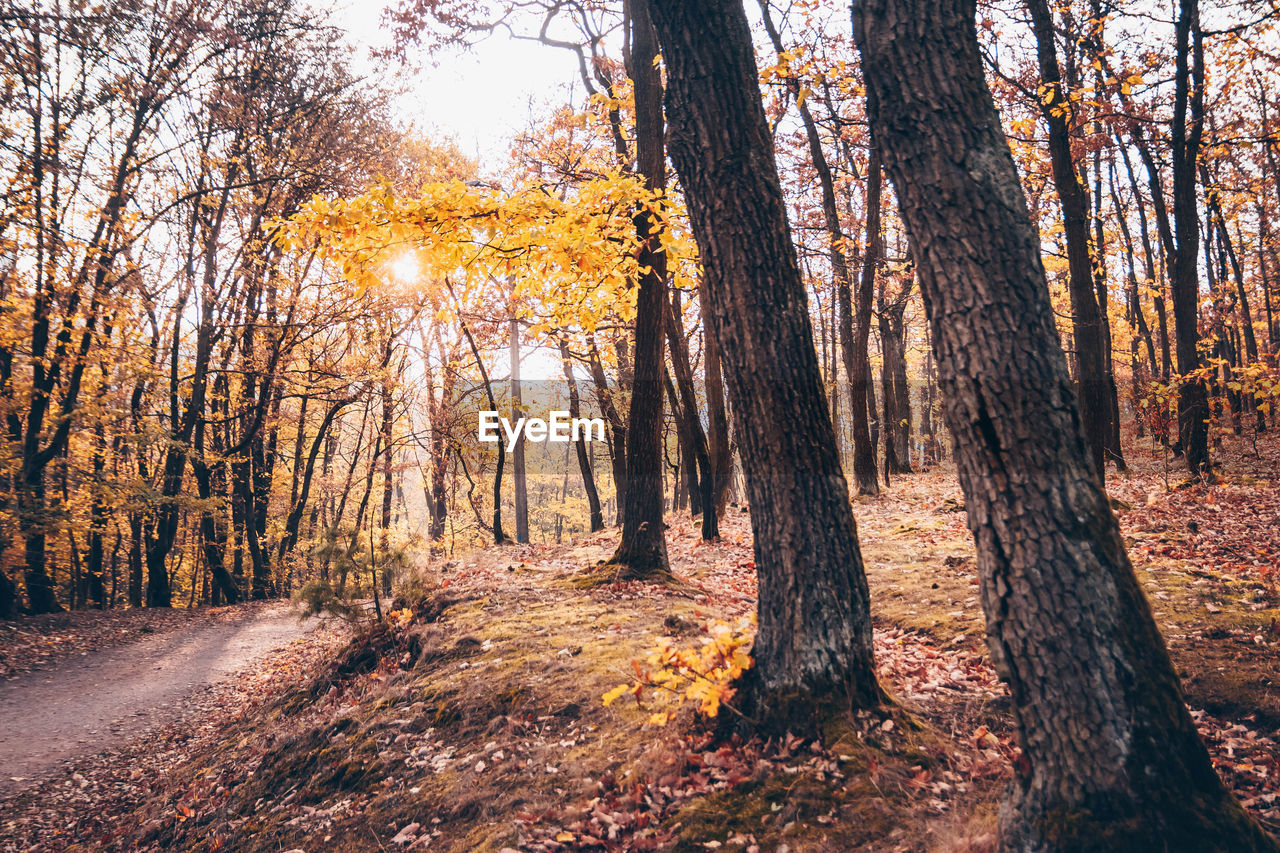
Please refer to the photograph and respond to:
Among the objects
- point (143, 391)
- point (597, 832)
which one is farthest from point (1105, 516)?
point (143, 391)

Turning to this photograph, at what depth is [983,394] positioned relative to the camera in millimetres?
2240

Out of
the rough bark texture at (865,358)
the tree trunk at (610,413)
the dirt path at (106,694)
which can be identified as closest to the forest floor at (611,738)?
the dirt path at (106,694)

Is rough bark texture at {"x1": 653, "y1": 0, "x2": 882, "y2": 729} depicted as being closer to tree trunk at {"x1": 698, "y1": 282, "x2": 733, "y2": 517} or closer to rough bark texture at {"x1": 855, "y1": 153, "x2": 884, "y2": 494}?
tree trunk at {"x1": 698, "y1": 282, "x2": 733, "y2": 517}

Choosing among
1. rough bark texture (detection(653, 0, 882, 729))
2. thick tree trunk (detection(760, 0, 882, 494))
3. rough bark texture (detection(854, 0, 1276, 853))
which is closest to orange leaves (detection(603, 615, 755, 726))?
rough bark texture (detection(653, 0, 882, 729))

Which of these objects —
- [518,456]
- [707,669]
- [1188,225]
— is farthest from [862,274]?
[518,456]

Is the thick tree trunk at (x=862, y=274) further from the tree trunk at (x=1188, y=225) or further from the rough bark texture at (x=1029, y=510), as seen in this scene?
the rough bark texture at (x=1029, y=510)

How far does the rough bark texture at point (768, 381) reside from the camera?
3.22m

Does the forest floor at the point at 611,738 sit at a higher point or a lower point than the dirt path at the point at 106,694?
higher

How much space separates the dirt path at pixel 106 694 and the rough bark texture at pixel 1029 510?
8.09m

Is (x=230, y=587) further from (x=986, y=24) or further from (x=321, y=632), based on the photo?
(x=986, y=24)

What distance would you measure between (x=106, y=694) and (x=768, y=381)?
9645mm

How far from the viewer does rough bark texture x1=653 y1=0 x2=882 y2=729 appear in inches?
127

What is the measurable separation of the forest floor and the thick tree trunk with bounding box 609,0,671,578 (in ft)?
2.27

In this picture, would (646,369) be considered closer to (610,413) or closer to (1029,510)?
(1029,510)
